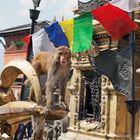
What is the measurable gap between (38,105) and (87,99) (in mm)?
10988

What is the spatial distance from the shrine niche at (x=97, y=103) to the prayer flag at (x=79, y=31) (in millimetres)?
1780

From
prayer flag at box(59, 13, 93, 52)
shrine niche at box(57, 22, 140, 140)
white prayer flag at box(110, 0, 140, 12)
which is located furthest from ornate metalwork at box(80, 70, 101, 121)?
white prayer flag at box(110, 0, 140, 12)

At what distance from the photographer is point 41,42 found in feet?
41.2

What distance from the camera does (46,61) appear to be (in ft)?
20.8

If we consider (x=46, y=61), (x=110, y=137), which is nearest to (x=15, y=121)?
(x=46, y=61)

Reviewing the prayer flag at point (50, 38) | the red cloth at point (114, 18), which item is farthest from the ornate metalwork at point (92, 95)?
the red cloth at point (114, 18)

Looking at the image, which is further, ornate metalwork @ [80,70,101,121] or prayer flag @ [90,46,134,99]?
ornate metalwork @ [80,70,101,121]

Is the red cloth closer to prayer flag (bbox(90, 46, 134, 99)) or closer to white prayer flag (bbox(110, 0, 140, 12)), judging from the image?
white prayer flag (bbox(110, 0, 140, 12))

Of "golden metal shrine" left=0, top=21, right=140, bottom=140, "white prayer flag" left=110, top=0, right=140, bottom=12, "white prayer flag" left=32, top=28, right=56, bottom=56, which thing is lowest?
"golden metal shrine" left=0, top=21, right=140, bottom=140

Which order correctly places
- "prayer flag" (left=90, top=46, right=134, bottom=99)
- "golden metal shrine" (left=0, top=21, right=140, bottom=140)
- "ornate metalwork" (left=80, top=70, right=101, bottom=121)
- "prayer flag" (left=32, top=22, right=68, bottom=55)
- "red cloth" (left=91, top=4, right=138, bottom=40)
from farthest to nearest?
"ornate metalwork" (left=80, top=70, right=101, bottom=121), "golden metal shrine" (left=0, top=21, right=140, bottom=140), "prayer flag" (left=32, top=22, right=68, bottom=55), "red cloth" (left=91, top=4, right=138, bottom=40), "prayer flag" (left=90, top=46, right=134, bottom=99)

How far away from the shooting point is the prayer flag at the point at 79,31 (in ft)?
36.6

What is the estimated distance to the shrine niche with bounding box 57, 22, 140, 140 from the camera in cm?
1384

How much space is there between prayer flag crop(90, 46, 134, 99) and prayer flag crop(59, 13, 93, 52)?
624 millimetres

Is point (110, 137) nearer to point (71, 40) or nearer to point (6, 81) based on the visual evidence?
point (71, 40)
